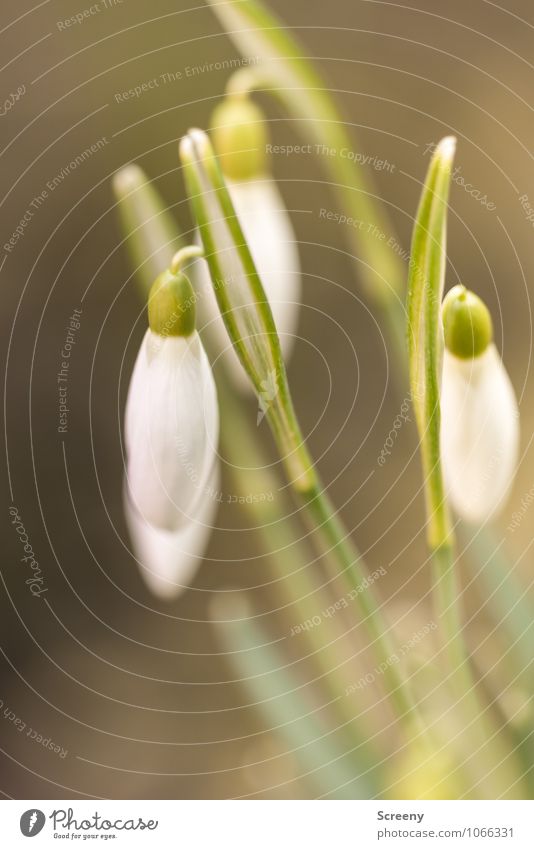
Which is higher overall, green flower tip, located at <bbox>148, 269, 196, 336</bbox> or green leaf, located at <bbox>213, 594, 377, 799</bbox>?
green flower tip, located at <bbox>148, 269, 196, 336</bbox>

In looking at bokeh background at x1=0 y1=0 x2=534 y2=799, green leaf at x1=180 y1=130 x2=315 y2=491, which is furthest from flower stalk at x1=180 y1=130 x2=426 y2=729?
bokeh background at x1=0 y1=0 x2=534 y2=799

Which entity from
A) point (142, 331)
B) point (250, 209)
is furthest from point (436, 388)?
point (142, 331)

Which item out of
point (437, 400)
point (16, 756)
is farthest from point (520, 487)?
point (16, 756)

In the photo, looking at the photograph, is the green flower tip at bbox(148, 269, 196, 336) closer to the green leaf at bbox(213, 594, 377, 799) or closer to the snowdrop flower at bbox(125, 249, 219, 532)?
the snowdrop flower at bbox(125, 249, 219, 532)
